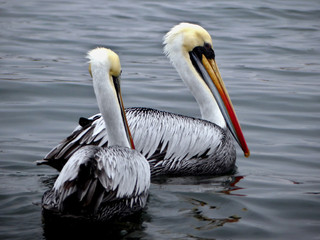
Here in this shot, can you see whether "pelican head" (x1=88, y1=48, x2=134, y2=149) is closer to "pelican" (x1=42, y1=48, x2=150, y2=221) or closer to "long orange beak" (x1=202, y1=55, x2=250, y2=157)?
"pelican" (x1=42, y1=48, x2=150, y2=221)

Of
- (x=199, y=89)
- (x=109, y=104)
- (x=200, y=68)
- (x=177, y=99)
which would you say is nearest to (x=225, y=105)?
(x=199, y=89)

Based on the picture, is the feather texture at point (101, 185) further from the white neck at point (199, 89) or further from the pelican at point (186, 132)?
the white neck at point (199, 89)

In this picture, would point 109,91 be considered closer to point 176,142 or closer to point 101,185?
point 101,185

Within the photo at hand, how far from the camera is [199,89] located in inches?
238

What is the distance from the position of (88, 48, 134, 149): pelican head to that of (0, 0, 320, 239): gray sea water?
561 millimetres

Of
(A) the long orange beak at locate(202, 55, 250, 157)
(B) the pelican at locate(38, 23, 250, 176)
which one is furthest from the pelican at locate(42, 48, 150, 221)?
(A) the long orange beak at locate(202, 55, 250, 157)

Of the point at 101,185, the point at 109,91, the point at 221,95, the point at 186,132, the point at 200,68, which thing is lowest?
the point at 101,185

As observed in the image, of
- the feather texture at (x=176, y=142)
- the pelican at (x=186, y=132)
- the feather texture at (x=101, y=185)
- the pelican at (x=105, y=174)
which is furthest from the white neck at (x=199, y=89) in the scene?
the feather texture at (x=101, y=185)

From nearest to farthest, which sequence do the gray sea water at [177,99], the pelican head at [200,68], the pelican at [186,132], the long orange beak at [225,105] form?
the gray sea water at [177,99], the pelican at [186,132], the long orange beak at [225,105], the pelican head at [200,68]

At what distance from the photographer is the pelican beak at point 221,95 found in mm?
5812

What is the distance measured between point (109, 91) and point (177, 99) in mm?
3377

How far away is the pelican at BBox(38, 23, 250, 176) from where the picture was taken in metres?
5.16

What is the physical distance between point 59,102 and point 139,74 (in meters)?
1.88

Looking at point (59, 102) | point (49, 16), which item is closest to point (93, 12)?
point (49, 16)
